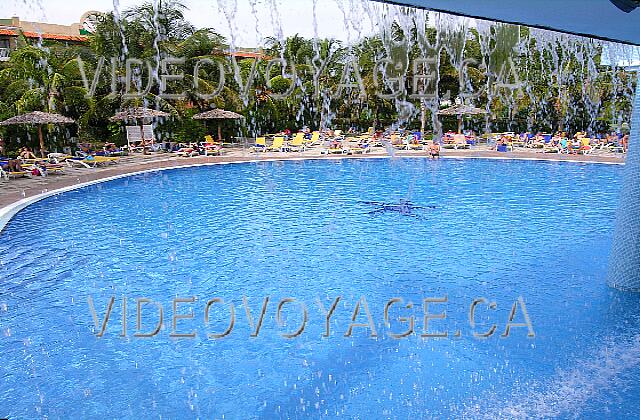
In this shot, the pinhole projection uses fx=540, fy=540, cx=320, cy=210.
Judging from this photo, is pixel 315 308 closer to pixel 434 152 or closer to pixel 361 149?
pixel 434 152

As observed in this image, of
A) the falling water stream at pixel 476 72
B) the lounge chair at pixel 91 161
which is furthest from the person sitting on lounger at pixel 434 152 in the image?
the lounge chair at pixel 91 161

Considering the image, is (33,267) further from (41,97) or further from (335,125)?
(335,125)

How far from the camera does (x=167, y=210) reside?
13.3 metres

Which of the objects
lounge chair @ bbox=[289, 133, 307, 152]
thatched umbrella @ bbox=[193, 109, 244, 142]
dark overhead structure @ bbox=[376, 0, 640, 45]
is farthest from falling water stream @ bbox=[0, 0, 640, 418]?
dark overhead structure @ bbox=[376, 0, 640, 45]

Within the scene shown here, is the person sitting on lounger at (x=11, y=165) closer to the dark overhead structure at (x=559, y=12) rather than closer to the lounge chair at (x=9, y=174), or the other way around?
the lounge chair at (x=9, y=174)

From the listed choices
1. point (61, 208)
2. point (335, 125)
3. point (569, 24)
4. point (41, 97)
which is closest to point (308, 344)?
A: point (569, 24)

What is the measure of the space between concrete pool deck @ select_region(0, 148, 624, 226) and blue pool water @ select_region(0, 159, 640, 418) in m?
0.80

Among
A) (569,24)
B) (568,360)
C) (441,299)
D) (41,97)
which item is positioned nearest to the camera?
(569,24)

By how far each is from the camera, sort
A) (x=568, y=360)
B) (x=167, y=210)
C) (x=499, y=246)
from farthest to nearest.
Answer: (x=167, y=210)
(x=499, y=246)
(x=568, y=360)

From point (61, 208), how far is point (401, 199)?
8581mm

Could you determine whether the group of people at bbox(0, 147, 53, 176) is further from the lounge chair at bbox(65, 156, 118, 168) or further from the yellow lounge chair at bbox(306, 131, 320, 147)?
the yellow lounge chair at bbox(306, 131, 320, 147)

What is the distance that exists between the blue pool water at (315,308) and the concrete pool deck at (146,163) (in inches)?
31.4

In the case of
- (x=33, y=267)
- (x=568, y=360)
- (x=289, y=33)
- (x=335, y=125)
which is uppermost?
(x=289, y=33)

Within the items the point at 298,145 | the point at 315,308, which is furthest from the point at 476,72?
the point at 315,308
